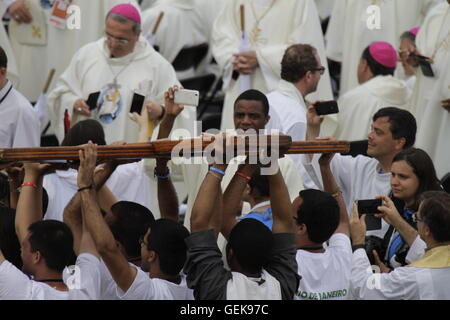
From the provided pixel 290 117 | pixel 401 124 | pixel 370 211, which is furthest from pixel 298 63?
pixel 370 211

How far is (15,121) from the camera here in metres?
8.09

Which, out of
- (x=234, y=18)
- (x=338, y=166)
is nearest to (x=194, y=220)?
(x=338, y=166)

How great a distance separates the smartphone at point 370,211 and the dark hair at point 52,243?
163 centimetres

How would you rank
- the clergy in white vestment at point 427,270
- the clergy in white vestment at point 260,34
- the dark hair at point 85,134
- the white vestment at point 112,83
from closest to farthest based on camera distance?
the clergy in white vestment at point 427,270 → the dark hair at point 85,134 → the white vestment at point 112,83 → the clergy in white vestment at point 260,34

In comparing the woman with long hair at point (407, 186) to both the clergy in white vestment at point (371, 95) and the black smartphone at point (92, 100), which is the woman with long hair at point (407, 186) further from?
the black smartphone at point (92, 100)

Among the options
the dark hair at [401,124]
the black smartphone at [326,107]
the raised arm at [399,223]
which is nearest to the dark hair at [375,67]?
the dark hair at [401,124]

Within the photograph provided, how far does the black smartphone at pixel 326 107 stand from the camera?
7.37 m

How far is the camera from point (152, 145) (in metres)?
5.76

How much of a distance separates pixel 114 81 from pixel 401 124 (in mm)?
3044

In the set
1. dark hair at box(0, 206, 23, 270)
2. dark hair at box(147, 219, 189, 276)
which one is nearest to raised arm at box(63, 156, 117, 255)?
dark hair at box(0, 206, 23, 270)

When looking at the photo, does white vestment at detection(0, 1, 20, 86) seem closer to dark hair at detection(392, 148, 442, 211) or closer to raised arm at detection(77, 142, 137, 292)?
dark hair at detection(392, 148, 442, 211)

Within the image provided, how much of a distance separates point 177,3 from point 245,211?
5231mm

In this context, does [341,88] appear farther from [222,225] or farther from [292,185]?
[222,225]

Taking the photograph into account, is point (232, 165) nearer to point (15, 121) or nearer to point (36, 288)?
point (15, 121)
